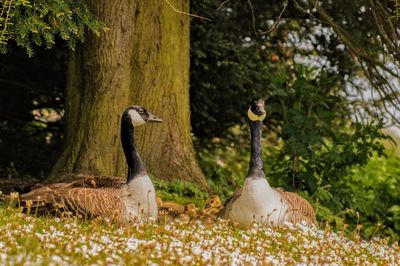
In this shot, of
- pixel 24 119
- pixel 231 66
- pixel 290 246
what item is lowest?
pixel 290 246

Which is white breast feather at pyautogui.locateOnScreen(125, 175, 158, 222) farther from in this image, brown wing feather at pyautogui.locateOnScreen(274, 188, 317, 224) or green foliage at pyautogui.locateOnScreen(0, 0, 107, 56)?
green foliage at pyautogui.locateOnScreen(0, 0, 107, 56)

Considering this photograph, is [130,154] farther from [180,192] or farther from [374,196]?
[374,196]

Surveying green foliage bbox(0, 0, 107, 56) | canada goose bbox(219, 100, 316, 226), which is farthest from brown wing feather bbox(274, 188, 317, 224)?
green foliage bbox(0, 0, 107, 56)

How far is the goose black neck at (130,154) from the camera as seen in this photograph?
302 inches

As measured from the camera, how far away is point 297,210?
7961mm

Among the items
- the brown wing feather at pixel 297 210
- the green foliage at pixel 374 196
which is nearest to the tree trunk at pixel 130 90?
the brown wing feather at pixel 297 210

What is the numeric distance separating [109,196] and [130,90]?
281cm

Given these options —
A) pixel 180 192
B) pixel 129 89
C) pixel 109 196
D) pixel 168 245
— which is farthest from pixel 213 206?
pixel 168 245

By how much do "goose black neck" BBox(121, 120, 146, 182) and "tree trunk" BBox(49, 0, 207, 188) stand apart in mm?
1419

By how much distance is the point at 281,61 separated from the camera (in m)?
15.0

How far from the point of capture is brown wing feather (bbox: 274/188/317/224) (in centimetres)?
787

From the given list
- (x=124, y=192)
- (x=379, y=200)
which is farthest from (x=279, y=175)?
(x=124, y=192)

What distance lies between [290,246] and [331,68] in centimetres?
847

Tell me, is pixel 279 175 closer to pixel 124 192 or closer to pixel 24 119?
pixel 124 192
